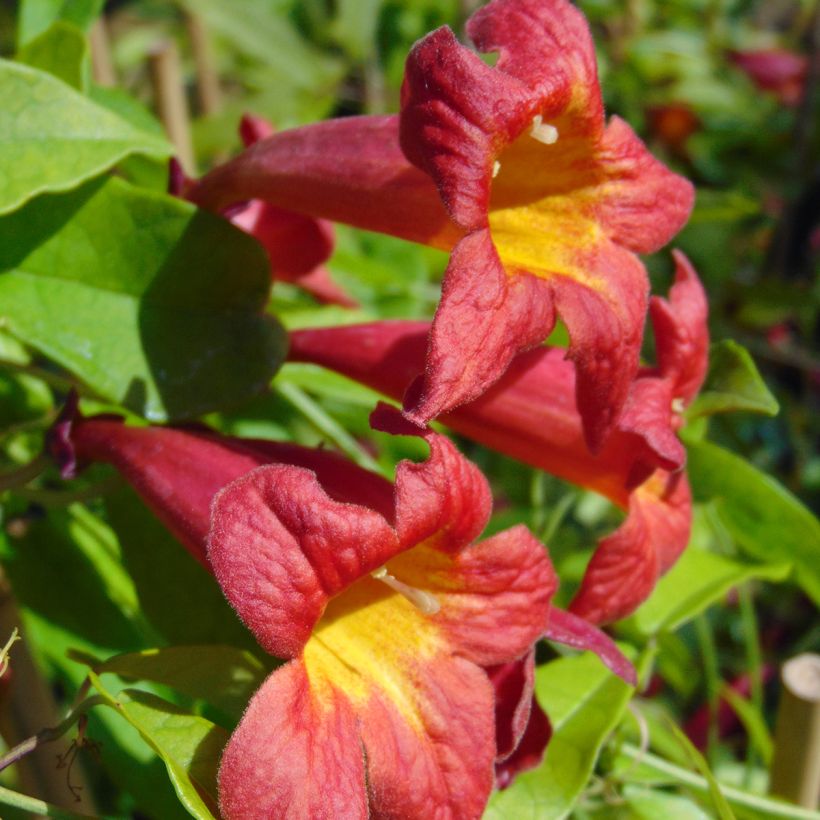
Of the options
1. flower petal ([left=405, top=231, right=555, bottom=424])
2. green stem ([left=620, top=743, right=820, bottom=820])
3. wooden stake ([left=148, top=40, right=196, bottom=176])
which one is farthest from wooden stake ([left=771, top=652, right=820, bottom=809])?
wooden stake ([left=148, top=40, right=196, bottom=176])

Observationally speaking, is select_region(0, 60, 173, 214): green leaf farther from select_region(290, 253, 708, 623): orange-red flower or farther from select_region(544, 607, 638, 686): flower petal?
select_region(544, 607, 638, 686): flower petal

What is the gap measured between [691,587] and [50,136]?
2.20 feet

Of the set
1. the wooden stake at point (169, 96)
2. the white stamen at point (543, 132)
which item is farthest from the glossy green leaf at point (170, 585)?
the wooden stake at point (169, 96)

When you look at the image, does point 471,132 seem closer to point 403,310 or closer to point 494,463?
point 403,310

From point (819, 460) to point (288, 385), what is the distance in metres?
1.42

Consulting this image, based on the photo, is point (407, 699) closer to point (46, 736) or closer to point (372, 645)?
point (372, 645)

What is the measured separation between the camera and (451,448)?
0.60 meters

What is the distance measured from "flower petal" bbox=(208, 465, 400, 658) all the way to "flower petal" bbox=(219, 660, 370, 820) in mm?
26

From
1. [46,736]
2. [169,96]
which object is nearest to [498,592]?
[46,736]

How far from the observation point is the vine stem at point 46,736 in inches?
23.3

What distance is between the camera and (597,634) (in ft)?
2.22

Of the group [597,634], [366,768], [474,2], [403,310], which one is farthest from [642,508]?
[474,2]

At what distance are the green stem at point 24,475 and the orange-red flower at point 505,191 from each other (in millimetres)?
223

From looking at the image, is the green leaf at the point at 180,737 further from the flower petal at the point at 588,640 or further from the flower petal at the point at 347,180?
the flower petal at the point at 347,180
